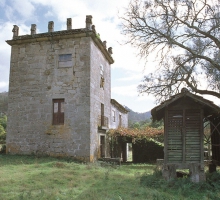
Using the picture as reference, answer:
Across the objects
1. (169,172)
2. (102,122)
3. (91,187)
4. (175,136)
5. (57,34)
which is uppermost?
(57,34)

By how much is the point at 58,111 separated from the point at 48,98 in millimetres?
1041

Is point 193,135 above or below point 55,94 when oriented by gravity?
below

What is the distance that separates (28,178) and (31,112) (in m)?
7.34

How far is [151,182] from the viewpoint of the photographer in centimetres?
880

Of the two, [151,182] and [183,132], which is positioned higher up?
[183,132]

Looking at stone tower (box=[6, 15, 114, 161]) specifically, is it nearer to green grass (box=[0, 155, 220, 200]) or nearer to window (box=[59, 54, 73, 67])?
window (box=[59, 54, 73, 67])

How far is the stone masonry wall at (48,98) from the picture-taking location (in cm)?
1507

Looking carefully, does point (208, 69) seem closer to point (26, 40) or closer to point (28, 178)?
point (28, 178)

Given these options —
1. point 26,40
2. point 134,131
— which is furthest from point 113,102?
point 26,40

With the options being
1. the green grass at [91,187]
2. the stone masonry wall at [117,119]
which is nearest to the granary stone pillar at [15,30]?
the stone masonry wall at [117,119]

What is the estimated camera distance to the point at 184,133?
29.9ft

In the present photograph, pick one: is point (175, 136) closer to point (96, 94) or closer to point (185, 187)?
point (185, 187)

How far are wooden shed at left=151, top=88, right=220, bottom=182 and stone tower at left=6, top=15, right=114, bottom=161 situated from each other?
663cm

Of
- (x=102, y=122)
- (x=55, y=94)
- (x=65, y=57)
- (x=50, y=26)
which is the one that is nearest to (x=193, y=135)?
(x=55, y=94)
